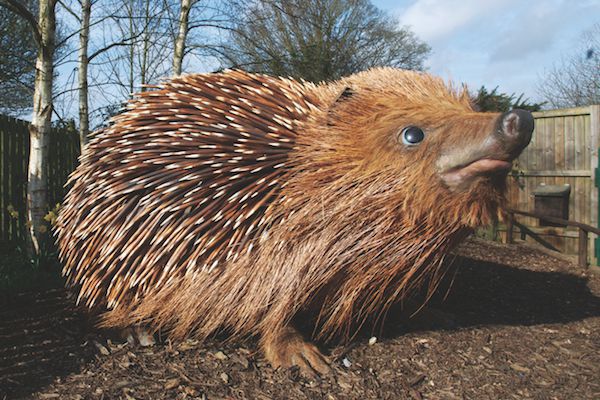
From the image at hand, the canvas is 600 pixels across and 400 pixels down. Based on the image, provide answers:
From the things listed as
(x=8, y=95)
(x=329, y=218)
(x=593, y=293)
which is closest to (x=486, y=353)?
(x=329, y=218)

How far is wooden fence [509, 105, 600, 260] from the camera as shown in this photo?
7.62m

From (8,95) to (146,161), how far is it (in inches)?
633

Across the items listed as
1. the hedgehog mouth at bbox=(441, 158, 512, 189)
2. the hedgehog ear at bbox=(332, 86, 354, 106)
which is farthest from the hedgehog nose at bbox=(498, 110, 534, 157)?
the hedgehog ear at bbox=(332, 86, 354, 106)

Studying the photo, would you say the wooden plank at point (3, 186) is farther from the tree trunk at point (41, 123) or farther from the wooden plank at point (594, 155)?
the wooden plank at point (594, 155)

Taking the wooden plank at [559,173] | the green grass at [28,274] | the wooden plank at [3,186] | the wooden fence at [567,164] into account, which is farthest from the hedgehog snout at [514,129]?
the wooden plank at [559,173]

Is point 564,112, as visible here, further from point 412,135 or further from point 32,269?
point 32,269

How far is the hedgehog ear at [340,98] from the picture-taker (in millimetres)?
3206

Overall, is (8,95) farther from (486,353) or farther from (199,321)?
(486,353)

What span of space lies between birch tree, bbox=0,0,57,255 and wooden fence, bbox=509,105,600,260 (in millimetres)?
6363

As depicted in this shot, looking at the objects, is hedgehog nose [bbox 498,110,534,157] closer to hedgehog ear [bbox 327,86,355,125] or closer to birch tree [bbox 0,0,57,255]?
hedgehog ear [bbox 327,86,355,125]

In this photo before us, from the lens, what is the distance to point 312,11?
1525 cm

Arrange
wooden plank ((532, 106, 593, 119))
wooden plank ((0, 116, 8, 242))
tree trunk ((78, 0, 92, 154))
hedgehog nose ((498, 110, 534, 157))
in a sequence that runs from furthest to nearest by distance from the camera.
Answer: wooden plank ((532, 106, 593, 119)) → tree trunk ((78, 0, 92, 154)) → wooden plank ((0, 116, 8, 242)) → hedgehog nose ((498, 110, 534, 157))

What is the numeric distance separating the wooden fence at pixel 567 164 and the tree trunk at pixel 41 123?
6.36m

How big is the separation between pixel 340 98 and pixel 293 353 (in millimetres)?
1693
